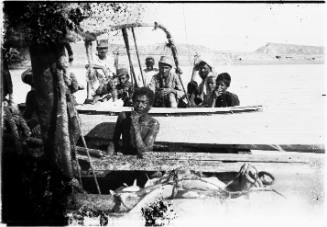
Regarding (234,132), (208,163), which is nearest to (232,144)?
(234,132)

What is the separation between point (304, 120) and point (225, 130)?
910 millimetres

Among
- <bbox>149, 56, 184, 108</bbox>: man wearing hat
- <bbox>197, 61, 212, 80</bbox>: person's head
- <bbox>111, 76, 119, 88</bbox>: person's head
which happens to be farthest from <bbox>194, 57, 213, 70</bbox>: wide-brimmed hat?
<bbox>111, 76, 119, 88</bbox>: person's head

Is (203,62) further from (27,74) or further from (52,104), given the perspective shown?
(27,74)

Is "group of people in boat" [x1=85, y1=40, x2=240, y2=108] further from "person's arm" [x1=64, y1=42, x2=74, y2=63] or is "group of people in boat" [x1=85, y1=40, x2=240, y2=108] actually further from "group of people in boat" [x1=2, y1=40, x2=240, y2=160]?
"person's arm" [x1=64, y1=42, x2=74, y2=63]

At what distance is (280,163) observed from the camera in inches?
236

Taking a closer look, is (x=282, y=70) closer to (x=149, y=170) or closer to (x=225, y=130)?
(x=225, y=130)

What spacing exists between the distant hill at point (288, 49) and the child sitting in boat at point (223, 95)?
50cm

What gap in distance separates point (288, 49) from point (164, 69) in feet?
4.74

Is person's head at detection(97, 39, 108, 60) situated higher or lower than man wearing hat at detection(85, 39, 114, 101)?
higher

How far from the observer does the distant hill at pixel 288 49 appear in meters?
6.05

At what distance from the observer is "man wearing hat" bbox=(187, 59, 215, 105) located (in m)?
6.04

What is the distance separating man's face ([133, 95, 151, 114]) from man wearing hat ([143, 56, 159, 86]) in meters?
0.17

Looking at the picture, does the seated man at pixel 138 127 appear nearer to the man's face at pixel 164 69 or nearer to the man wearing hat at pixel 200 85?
the man's face at pixel 164 69

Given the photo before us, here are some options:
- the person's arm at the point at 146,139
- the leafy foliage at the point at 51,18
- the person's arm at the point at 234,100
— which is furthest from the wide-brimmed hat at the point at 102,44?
the person's arm at the point at 234,100
